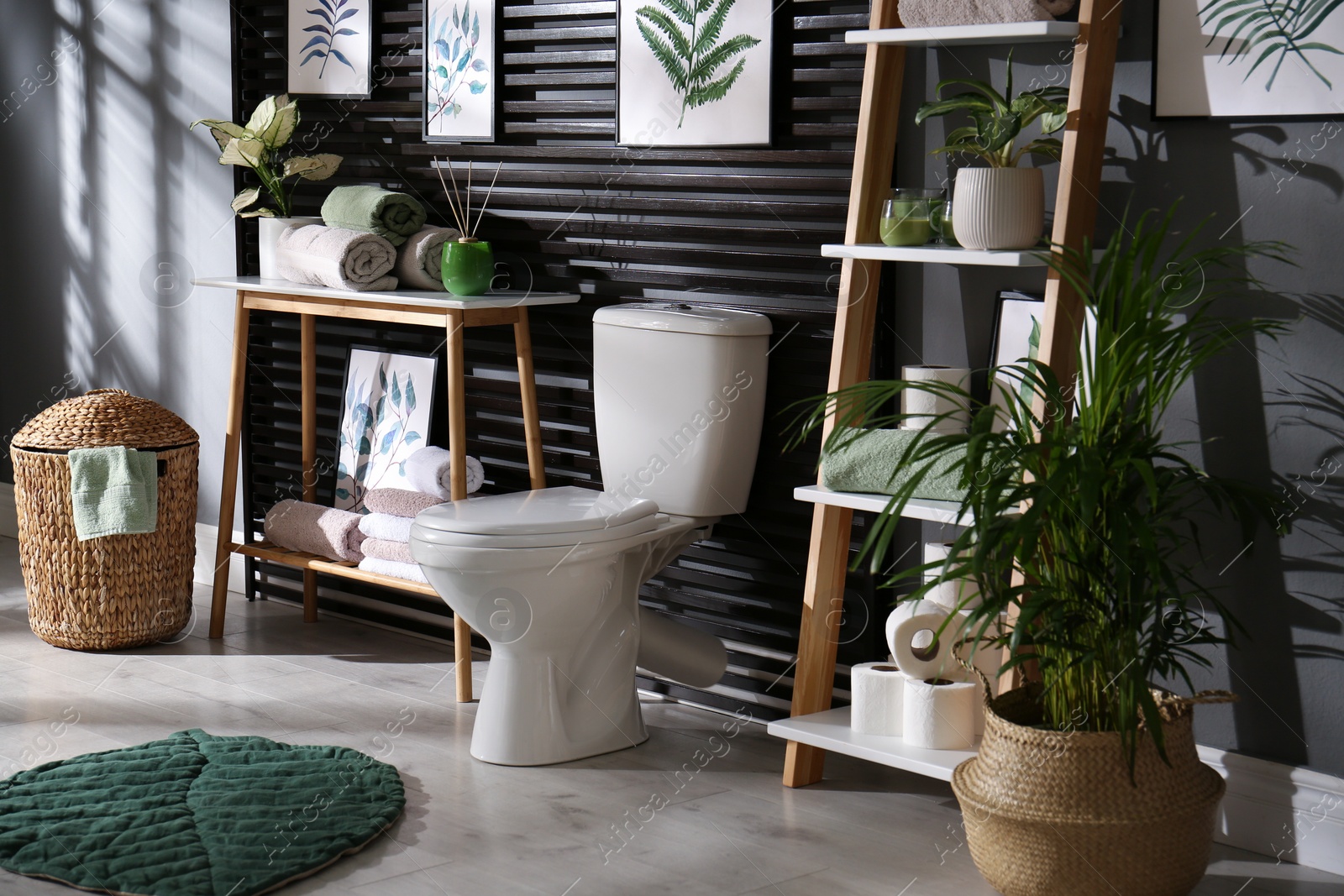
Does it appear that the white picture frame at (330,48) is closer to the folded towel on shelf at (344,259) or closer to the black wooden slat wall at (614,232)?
the black wooden slat wall at (614,232)

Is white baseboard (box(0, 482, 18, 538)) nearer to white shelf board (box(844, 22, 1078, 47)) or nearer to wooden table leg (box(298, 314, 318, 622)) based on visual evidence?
wooden table leg (box(298, 314, 318, 622))

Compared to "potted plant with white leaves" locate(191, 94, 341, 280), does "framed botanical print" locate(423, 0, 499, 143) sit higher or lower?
higher

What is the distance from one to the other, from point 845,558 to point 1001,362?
1.42 ft

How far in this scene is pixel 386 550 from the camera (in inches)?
127

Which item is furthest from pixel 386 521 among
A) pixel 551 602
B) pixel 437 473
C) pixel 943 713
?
pixel 943 713

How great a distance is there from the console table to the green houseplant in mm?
1194

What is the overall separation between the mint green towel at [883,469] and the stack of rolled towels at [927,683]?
115 mm

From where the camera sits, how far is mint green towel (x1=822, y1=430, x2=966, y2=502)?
2.32 m

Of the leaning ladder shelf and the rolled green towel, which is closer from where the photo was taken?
the leaning ladder shelf

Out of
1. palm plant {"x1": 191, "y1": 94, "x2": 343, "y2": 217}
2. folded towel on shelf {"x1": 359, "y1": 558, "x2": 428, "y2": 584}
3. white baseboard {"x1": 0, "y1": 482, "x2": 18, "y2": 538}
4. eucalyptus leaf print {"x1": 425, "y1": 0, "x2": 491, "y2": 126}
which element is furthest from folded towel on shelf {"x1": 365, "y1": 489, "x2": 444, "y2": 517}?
white baseboard {"x1": 0, "y1": 482, "x2": 18, "y2": 538}

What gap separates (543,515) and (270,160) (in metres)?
1.35

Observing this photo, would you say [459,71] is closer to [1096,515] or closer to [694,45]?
[694,45]

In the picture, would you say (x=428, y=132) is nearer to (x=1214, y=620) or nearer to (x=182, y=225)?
(x=182, y=225)

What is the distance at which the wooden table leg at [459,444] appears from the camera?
2.97 m
